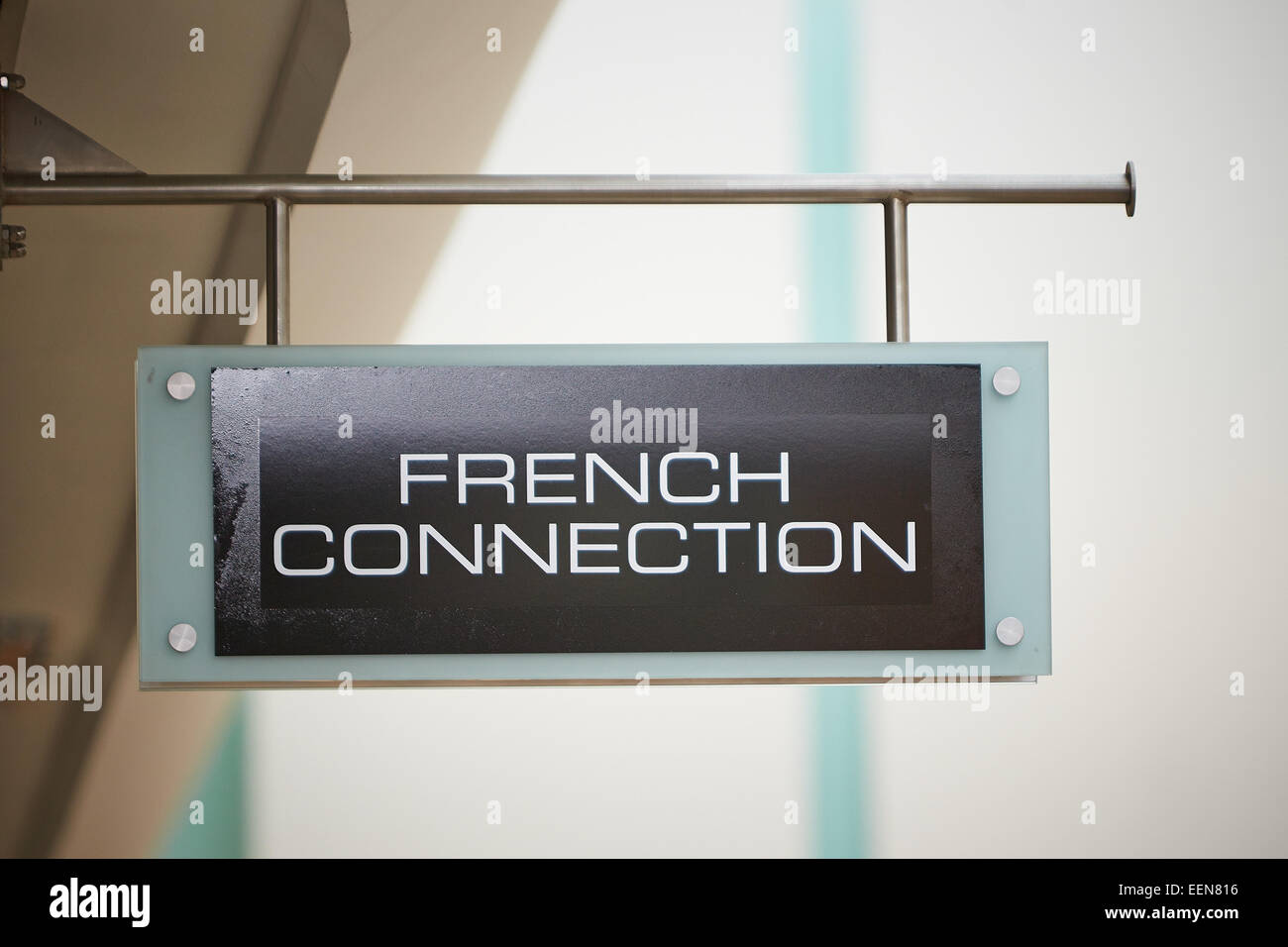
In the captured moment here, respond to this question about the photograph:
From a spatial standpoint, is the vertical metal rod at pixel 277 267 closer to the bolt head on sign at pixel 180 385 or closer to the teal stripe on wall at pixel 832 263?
the bolt head on sign at pixel 180 385

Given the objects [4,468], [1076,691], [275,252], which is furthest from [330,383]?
[1076,691]

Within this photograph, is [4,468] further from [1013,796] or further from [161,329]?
[1013,796]

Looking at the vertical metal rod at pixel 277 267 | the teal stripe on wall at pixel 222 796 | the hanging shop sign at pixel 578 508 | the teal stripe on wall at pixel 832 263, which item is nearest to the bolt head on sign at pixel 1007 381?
the hanging shop sign at pixel 578 508

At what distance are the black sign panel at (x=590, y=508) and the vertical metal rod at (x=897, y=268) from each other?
0.19ft

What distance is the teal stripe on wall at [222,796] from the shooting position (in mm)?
1969

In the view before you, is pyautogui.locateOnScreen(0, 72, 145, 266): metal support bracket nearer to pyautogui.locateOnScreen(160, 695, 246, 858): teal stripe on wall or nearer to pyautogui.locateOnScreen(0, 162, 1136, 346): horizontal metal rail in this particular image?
pyautogui.locateOnScreen(0, 162, 1136, 346): horizontal metal rail

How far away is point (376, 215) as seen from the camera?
6.47 feet

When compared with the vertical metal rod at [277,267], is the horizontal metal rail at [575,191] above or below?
above

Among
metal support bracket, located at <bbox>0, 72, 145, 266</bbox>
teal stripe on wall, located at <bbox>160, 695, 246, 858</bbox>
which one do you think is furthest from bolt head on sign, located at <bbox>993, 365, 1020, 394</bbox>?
teal stripe on wall, located at <bbox>160, 695, 246, 858</bbox>

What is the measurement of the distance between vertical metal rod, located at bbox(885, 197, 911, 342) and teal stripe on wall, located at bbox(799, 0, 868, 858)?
3.72 ft

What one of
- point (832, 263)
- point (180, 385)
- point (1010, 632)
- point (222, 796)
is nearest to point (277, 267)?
point (180, 385)
